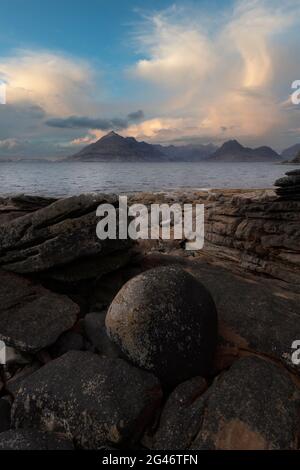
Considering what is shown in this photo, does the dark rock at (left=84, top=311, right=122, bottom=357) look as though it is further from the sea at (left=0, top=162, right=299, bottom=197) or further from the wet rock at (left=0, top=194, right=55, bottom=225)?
the sea at (left=0, top=162, right=299, bottom=197)


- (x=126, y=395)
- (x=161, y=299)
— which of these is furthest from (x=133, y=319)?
(x=126, y=395)

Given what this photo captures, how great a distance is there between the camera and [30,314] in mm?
7812

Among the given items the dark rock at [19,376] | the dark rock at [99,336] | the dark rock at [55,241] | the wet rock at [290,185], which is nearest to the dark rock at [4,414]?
the dark rock at [19,376]

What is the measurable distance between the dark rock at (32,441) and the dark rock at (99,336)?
185 cm

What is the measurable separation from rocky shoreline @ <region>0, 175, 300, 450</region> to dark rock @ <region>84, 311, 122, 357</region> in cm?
3

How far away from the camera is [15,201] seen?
11.0 m

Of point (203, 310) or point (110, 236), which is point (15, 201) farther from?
point (203, 310)

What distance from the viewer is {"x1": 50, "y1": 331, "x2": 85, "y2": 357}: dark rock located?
7.45m

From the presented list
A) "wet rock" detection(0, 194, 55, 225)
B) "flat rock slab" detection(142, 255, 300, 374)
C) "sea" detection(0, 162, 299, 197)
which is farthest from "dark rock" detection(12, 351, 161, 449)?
"sea" detection(0, 162, 299, 197)

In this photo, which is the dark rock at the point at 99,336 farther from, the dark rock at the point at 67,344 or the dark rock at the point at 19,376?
the dark rock at the point at 19,376

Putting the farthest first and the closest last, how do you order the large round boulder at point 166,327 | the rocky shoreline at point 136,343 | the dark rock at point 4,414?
the large round boulder at point 166,327, the dark rock at point 4,414, the rocky shoreline at point 136,343

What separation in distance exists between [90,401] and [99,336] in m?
2.02

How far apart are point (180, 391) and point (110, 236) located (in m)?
4.40

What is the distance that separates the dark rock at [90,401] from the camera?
5441 millimetres
